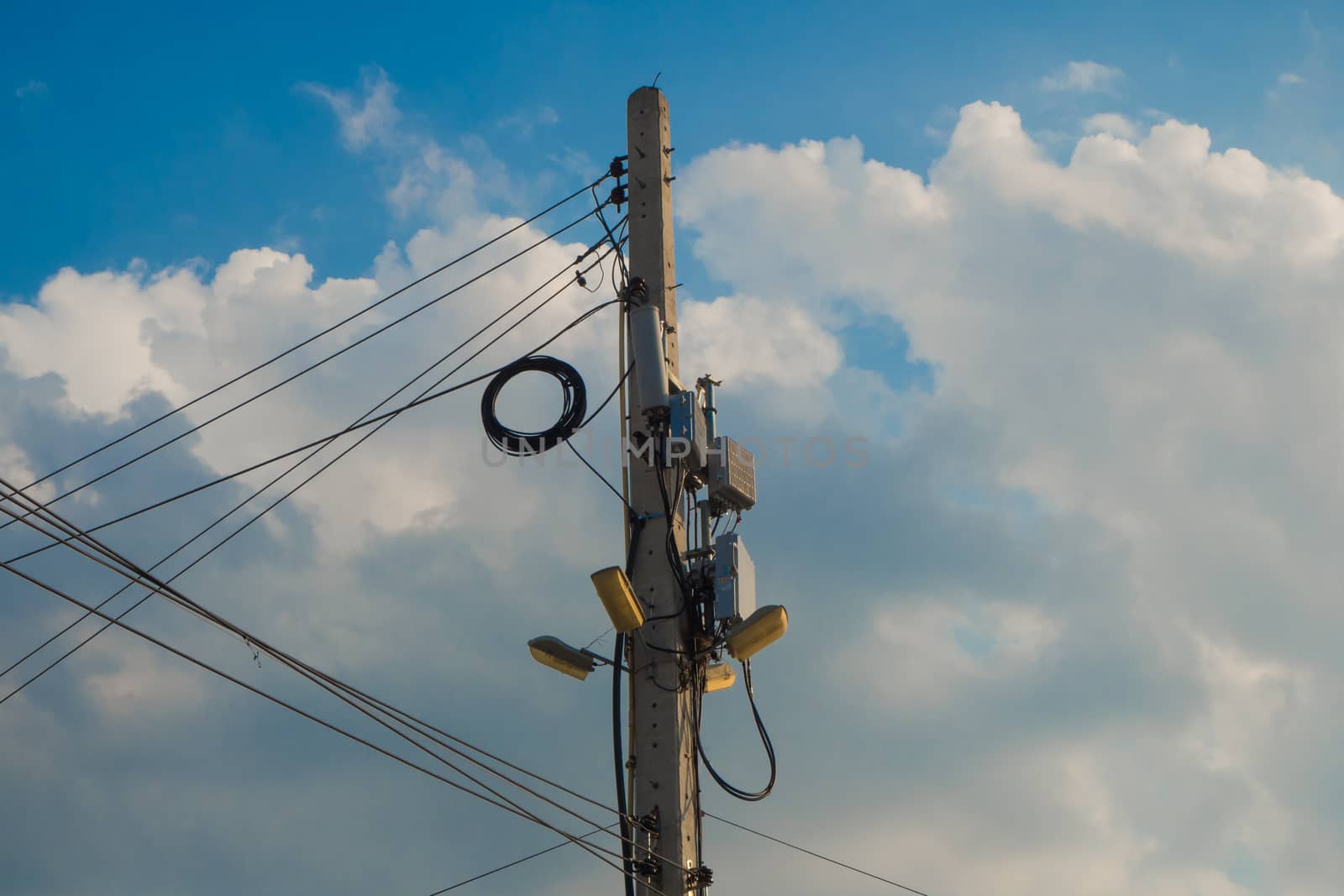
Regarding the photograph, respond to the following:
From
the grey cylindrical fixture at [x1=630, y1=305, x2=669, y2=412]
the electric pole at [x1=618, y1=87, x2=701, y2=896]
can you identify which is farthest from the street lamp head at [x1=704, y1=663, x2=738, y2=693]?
the grey cylindrical fixture at [x1=630, y1=305, x2=669, y2=412]

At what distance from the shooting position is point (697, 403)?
33.9 feet

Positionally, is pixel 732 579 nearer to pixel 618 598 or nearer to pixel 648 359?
pixel 618 598

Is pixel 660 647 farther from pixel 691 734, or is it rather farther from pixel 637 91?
pixel 637 91

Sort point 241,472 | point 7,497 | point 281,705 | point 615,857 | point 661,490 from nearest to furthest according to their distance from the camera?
point 7,497
point 281,705
point 615,857
point 661,490
point 241,472

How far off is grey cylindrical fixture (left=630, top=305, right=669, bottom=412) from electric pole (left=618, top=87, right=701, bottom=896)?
0.08 m

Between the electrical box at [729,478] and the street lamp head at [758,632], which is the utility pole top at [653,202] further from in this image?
the street lamp head at [758,632]

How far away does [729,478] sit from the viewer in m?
10.3

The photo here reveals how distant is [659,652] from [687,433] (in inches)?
66.6

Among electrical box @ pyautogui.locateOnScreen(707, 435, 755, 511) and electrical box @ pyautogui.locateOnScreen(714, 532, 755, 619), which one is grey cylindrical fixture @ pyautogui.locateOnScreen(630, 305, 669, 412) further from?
electrical box @ pyautogui.locateOnScreen(714, 532, 755, 619)

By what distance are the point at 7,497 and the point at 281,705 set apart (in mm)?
2029

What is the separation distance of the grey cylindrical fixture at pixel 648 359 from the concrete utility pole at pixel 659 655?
0.16 m

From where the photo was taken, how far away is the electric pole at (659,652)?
29.6ft

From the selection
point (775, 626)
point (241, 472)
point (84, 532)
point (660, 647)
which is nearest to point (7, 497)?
point (84, 532)

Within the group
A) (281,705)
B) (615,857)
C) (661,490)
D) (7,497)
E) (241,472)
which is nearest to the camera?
(7,497)
